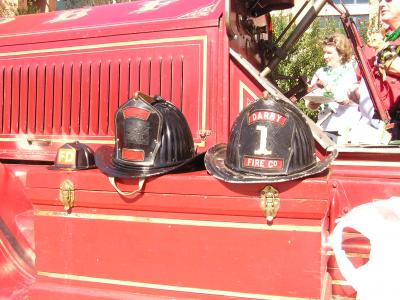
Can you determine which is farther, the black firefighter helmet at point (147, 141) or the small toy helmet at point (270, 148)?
the black firefighter helmet at point (147, 141)

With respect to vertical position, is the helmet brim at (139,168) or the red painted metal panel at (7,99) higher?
the red painted metal panel at (7,99)

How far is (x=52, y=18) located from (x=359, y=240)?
2.42 metres

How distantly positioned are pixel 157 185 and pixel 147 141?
0.18 m

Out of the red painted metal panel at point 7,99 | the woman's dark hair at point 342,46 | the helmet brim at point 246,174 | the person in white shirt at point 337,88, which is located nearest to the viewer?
the helmet brim at point 246,174

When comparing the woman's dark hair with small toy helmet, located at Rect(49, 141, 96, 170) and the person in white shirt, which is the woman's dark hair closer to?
the person in white shirt

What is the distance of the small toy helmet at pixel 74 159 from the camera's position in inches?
79.3

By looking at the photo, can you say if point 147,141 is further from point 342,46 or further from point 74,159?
point 342,46

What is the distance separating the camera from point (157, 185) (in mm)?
1798

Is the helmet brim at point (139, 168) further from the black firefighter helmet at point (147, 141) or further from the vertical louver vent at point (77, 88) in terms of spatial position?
the vertical louver vent at point (77, 88)

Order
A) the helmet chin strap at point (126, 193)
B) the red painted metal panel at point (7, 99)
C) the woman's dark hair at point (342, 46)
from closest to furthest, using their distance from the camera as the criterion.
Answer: the helmet chin strap at point (126, 193) → the red painted metal panel at point (7, 99) → the woman's dark hair at point (342, 46)

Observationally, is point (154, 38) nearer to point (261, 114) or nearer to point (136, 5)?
point (136, 5)

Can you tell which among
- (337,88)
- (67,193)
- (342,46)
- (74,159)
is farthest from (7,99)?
(342,46)

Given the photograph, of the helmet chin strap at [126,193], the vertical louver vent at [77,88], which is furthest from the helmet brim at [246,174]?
the vertical louver vent at [77,88]

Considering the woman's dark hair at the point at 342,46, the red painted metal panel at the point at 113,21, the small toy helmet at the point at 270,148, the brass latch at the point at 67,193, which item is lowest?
the brass latch at the point at 67,193
